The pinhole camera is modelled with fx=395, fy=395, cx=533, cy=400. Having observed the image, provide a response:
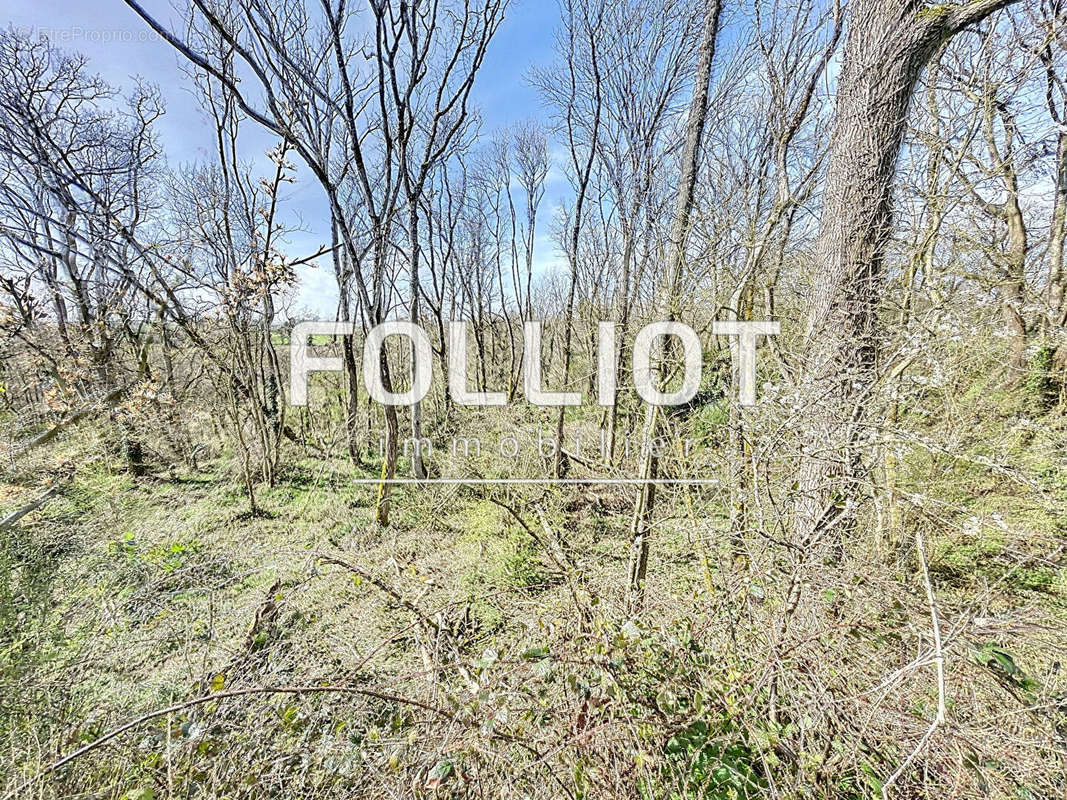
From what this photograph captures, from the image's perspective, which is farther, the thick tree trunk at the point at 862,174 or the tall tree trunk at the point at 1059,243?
the tall tree trunk at the point at 1059,243

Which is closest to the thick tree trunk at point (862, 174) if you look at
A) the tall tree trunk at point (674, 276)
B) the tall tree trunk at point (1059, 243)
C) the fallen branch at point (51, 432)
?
the tall tree trunk at point (674, 276)

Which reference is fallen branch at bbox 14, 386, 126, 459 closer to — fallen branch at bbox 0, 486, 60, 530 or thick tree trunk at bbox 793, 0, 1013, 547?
fallen branch at bbox 0, 486, 60, 530

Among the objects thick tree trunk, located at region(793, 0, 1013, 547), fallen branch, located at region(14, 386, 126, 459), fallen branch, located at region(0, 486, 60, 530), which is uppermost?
thick tree trunk, located at region(793, 0, 1013, 547)

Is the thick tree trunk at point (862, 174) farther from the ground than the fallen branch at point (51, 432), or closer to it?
farther from the ground

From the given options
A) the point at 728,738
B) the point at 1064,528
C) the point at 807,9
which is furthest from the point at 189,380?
the point at 1064,528

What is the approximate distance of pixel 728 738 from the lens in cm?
129

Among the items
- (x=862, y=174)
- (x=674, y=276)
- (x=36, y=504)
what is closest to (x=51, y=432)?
(x=36, y=504)

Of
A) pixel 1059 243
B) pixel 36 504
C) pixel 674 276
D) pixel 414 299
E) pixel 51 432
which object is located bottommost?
pixel 36 504

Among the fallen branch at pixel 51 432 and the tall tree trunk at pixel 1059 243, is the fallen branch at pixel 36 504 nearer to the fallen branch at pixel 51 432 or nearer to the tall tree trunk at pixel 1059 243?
the fallen branch at pixel 51 432

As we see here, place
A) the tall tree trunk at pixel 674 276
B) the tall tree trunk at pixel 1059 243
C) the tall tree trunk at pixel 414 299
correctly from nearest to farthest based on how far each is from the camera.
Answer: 1. the tall tree trunk at pixel 674 276
2. the tall tree trunk at pixel 1059 243
3. the tall tree trunk at pixel 414 299

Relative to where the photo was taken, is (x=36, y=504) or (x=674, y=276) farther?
(x=36, y=504)

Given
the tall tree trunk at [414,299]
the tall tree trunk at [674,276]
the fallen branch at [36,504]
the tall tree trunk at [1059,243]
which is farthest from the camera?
the tall tree trunk at [414,299]

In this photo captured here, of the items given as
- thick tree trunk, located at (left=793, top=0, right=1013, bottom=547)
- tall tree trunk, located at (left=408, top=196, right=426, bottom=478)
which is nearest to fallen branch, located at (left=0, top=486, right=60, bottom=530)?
tall tree trunk, located at (left=408, top=196, right=426, bottom=478)

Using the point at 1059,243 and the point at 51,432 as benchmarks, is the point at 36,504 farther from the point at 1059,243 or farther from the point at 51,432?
the point at 1059,243
